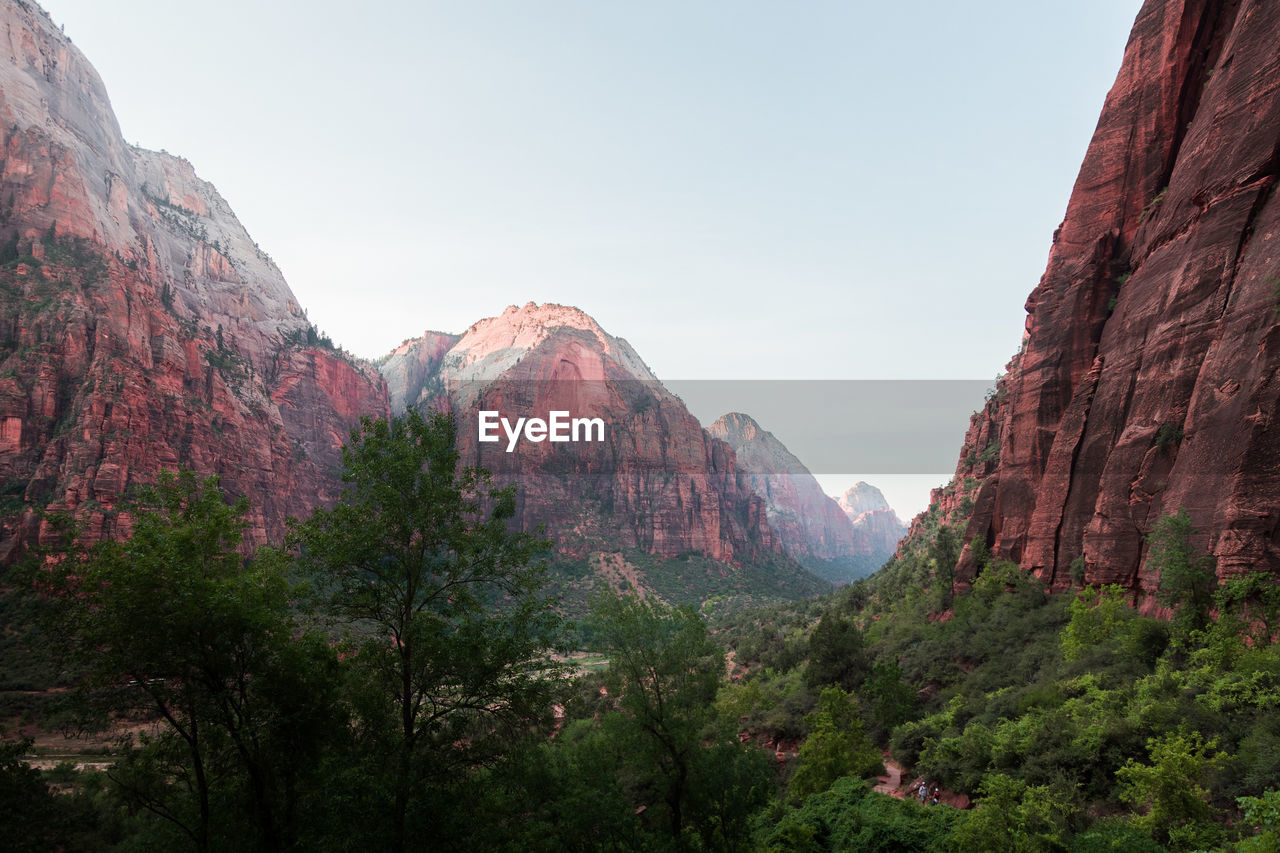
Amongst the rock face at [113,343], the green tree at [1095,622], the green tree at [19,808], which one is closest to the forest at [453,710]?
the green tree at [19,808]

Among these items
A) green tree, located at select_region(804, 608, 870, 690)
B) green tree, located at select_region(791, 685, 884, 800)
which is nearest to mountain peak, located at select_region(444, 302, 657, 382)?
green tree, located at select_region(804, 608, 870, 690)

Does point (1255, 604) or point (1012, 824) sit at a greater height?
point (1255, 604)

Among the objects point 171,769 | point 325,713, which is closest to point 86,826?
point 171,769

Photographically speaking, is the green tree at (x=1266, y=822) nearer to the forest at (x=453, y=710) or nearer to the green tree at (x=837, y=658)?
the forest at (x=453, y=710)

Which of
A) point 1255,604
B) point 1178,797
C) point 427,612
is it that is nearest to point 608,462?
point 1255,604

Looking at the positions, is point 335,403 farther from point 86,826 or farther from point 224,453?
point 86,826

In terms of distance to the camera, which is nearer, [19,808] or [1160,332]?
[19,808]

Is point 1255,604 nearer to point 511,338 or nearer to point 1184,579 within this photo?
point 1184,579
